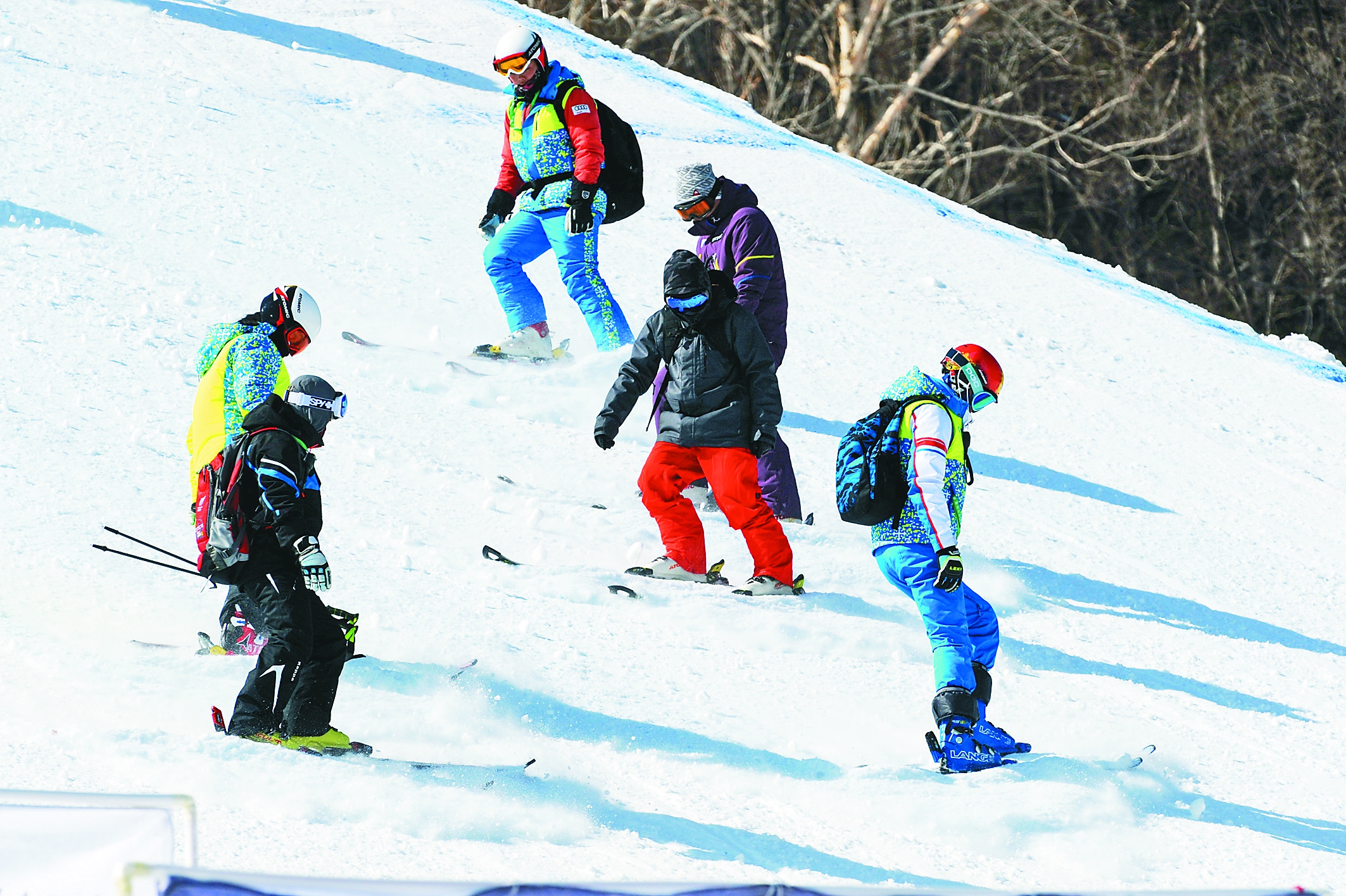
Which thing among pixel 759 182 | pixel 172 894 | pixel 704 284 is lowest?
pixel 172 894

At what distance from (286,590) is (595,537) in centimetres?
278

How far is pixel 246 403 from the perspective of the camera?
497cm

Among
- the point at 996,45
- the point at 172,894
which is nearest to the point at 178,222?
the point at 172,894

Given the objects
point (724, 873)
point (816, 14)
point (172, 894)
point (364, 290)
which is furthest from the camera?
point (816, 14)

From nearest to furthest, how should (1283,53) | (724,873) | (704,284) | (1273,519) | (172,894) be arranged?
1. (172,894)
2. (724,873)
3. (704,284)
4. (1273,519)
5. (1283,53)

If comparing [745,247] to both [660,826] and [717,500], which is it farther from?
[660,826]

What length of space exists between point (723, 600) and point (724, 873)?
89.2 inches

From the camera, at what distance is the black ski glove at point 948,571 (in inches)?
210

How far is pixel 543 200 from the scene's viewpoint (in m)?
8.65

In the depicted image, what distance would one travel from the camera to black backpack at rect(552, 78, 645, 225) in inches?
339

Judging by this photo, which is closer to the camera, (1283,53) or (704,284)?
(704,284)

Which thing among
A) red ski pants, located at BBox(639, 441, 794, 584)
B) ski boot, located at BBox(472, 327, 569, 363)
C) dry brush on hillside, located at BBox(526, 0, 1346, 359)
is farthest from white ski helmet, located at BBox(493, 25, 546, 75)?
dry brush on hillside, located at BBox(526, 0, 1346, 359)

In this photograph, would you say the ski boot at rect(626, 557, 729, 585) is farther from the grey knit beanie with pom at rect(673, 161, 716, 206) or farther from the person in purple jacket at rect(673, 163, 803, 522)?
the grey knit beanie with pom at rect(673, 161, 716, 206)

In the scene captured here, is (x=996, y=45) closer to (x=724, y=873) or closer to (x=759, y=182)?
(x=759, y=182)
